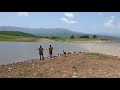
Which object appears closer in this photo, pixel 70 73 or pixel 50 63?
pixel 70 73

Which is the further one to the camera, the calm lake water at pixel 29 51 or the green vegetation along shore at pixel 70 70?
the calm lake water at pixel 29 51

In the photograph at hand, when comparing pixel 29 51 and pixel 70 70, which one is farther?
pixel 29 51

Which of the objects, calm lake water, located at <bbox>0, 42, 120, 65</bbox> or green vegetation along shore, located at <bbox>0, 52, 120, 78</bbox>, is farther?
calm lake water, located at <bbox>0, 42, 120, 65</bbox>

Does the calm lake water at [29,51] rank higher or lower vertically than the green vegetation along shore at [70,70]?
lower

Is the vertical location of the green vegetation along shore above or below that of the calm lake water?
above

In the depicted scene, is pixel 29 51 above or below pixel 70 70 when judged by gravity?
below
